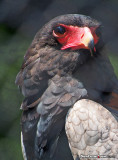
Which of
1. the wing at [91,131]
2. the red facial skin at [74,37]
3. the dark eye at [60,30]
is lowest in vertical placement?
the wing at [91,131]

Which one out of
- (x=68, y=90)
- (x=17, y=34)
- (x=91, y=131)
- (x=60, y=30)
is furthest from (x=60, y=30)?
(x=17, y=34)

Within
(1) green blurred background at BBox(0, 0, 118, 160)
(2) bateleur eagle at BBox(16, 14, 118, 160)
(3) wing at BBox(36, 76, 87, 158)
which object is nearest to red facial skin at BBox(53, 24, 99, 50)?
(2) bateleur eagle at BBox(16, 14, 118, 160)

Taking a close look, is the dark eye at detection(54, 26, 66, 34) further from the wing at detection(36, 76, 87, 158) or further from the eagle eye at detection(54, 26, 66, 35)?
the wing at detection(36, 76, 87, 158)

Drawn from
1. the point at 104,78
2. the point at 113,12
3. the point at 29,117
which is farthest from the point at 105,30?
the point at 29,117

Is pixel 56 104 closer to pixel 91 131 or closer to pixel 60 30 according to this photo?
pixel 91 131

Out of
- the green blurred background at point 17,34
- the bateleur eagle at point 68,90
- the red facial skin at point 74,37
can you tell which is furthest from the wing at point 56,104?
the green blurred background at point 17,34

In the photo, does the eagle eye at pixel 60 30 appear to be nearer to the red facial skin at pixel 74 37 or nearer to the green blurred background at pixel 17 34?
the red facial skin at pixel 74 37

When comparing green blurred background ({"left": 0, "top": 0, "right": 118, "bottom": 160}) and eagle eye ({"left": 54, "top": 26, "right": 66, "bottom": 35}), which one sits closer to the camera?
eagle eye ({"left": 54, "top": 26, "right": 66, "bottom": 35})
